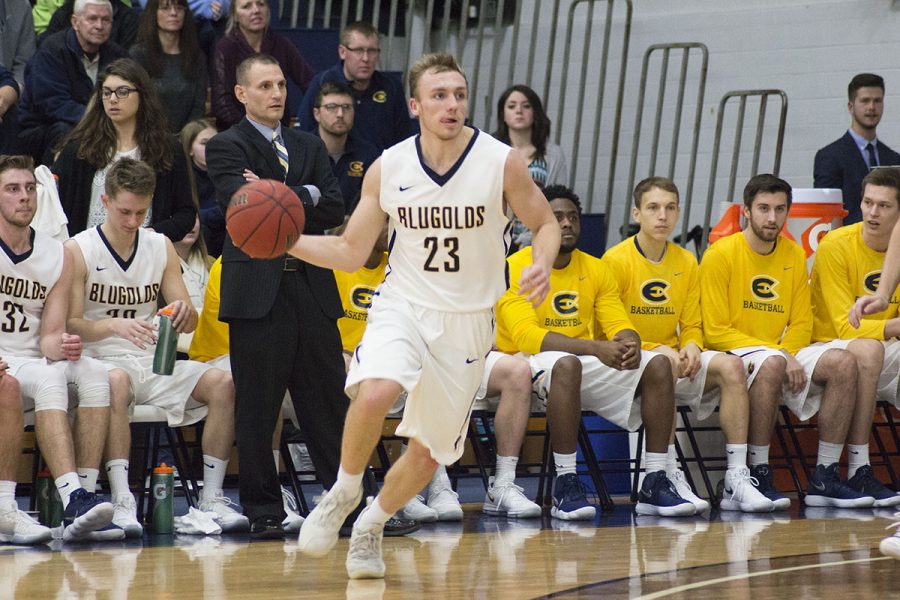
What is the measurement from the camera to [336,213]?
602 centimetres

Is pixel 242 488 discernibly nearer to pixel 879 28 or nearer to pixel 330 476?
pixel 330 476

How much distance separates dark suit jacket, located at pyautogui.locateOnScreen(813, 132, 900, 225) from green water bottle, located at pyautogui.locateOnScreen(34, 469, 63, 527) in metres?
5.29

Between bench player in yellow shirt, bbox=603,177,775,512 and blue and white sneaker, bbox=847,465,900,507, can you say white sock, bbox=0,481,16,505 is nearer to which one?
bench player in yellow shirt, bbox=603,177,775,512

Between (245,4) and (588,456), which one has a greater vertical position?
(245,4)

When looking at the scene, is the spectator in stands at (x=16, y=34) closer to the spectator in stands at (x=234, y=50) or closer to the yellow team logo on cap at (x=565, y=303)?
the spectator in stands at (x=234, y=50)

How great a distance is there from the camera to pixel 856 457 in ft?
23.7

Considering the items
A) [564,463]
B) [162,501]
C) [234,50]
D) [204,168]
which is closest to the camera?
[162,501]

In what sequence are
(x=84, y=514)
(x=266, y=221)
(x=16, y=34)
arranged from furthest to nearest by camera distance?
(x=16, y=34)
(x=84, y=514)
(x=266, y=221)

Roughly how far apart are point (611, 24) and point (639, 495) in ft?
16.6

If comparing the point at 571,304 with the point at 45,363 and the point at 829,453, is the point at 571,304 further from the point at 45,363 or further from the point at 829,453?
the point at 45,363

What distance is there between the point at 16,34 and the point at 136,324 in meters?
3.71

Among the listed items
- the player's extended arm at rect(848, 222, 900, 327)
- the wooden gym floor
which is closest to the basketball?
the wooden gym floor

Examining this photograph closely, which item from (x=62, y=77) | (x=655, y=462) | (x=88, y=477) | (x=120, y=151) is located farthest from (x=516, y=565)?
(x=62, y=77)

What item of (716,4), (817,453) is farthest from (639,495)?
(716,4)
